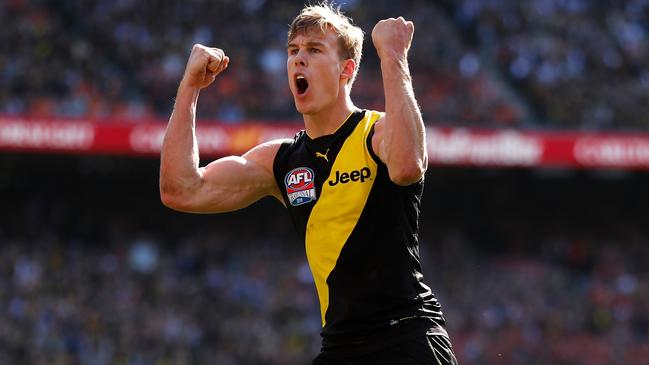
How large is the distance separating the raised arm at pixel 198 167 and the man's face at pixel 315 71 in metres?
0.34

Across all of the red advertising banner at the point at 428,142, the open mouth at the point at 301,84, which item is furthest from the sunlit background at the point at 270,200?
the open mouth at the point at 301,84

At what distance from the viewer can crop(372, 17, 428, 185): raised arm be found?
162 inches

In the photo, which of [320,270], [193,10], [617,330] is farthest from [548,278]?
[320,270]

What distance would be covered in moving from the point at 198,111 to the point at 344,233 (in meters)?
14.2

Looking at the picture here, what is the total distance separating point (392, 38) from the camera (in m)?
4.25

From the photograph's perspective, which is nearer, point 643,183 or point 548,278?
point 548,278

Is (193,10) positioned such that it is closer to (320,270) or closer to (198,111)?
(198,111)

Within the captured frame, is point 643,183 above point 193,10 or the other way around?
the other way around

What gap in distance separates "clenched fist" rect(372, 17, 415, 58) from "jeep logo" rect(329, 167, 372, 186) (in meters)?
0.50

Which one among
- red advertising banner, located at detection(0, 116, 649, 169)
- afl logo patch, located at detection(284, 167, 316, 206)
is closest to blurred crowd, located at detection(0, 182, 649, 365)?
red advertising banner, located at detection(0, 116, 649, 169)

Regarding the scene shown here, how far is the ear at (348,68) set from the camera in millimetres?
4734

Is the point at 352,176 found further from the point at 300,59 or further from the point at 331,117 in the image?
the point at 300,59

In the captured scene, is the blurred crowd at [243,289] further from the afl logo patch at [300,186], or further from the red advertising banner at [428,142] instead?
the afl logo patch at [300,186]

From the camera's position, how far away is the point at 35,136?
59.5 feet
